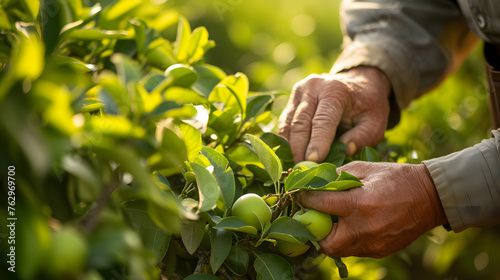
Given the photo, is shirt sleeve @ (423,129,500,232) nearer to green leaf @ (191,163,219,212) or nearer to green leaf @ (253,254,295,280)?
green leaf @ (253,254,295,280)

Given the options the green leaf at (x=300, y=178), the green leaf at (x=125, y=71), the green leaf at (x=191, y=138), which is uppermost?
the green leaf at (x=125, y=71)

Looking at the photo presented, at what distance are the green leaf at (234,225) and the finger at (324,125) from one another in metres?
0.38

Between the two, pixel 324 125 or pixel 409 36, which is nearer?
pixel 324 125

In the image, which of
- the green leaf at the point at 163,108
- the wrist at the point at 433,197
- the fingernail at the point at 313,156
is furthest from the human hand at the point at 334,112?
the green leaf at the point at 163,108

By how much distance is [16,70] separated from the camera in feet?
1.29

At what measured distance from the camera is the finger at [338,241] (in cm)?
87

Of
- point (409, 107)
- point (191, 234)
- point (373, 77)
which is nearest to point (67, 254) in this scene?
point (191, 234)

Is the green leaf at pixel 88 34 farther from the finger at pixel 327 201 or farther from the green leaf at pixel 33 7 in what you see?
the finger at pixel 327 201

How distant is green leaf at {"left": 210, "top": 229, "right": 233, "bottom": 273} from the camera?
0.72 meters

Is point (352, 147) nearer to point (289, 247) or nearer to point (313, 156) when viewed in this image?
point (313, 156)

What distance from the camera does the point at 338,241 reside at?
0.87 m

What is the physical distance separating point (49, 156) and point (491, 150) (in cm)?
98

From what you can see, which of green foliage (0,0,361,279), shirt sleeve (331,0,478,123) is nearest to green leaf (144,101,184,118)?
green foliage (0,0,361,279)

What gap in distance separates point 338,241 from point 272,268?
16 cm
